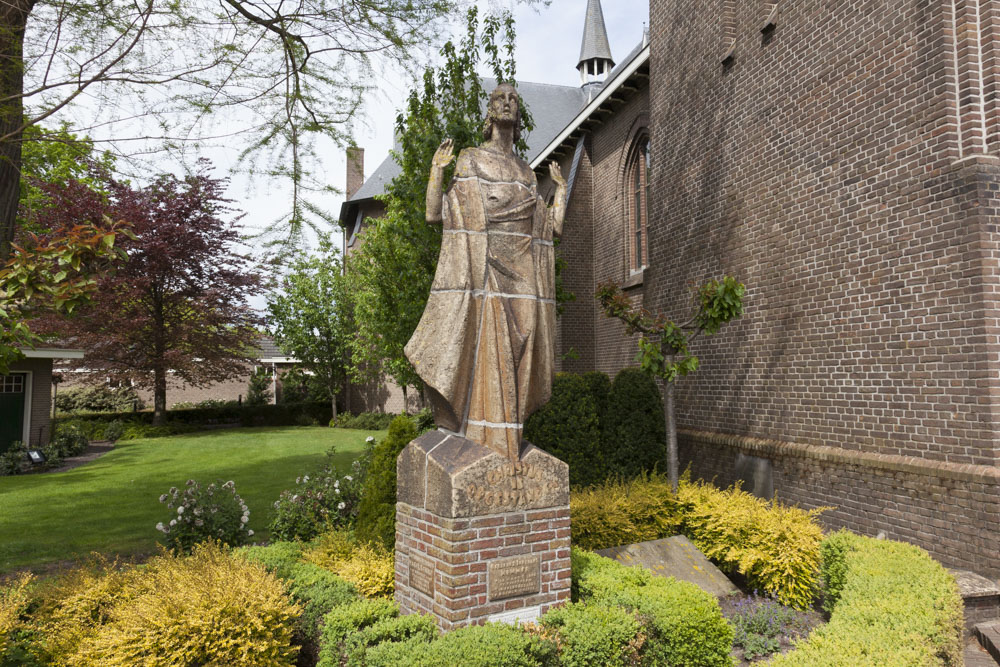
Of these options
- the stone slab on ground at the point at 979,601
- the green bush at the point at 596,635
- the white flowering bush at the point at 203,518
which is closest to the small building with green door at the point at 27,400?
the white flowering bush at the point at 203,518

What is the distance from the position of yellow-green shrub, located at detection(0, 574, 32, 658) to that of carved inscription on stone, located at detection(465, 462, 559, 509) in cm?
343

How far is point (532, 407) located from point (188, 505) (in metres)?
4.68

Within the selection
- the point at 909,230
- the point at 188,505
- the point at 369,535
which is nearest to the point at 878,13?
the point at 909,230

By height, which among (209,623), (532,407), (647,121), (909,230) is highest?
(647,121)

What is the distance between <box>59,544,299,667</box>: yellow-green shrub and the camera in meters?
4.34

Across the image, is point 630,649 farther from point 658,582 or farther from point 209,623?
point 209,623

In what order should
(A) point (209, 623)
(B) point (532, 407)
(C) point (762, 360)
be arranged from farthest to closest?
(C) point (762, 360), (B) point (532, 407), (A) point (209, 623)

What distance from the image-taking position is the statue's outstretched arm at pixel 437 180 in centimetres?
503

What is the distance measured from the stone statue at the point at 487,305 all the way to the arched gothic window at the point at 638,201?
35.6 feet

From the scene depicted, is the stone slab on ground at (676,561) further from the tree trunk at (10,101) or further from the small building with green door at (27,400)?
the small building with green door at (27,400)

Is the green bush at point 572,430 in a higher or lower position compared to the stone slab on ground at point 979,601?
higher

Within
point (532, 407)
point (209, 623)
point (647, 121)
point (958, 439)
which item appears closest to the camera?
point (209, 623)

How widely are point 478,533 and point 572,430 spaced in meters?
5.14

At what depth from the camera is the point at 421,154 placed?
11.6 metres
